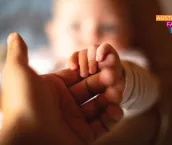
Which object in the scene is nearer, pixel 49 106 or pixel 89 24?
pixel 49 106

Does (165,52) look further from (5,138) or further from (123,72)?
(5,138)

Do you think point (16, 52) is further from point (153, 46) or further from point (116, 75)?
point (153, 46)

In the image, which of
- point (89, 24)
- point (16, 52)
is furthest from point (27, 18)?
point (16, 52)

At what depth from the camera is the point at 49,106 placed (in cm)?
32

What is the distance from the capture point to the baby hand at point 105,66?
0.34m

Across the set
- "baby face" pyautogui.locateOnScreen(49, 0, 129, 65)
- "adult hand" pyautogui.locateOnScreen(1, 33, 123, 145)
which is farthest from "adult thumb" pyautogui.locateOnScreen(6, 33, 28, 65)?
"baby face" pyautogui.locateOnScreen(49, 0, 129, 65)

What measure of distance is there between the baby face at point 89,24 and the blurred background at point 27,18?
27 mm

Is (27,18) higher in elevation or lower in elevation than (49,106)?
higher

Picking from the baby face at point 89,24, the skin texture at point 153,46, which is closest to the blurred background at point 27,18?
the baby face at point 89,24

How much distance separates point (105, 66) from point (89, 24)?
16 cm

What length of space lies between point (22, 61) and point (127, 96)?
16 centimetres

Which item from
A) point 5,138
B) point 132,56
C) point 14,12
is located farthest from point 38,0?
point 5,138

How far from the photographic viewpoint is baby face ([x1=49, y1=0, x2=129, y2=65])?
491 mm

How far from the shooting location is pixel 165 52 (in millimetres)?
533
